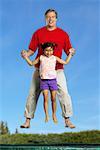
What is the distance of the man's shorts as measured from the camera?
13.2 ft

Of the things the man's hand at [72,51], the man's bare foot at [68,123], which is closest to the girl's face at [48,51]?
the man's hand at [72,51]

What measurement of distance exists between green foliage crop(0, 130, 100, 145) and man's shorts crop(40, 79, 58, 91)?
0.70m

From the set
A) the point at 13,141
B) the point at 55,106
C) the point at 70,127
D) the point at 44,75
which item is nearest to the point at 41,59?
the point at 44,75

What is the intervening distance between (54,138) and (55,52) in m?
1.04

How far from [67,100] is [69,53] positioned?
49 cm

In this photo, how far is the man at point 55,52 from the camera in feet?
13.4

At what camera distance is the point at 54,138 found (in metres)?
4.51

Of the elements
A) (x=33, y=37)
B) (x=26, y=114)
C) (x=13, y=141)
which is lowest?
(x=13, y=141)

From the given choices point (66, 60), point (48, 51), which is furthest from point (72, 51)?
point (48, 51)

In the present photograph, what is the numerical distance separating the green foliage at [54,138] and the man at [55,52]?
15.4 inches

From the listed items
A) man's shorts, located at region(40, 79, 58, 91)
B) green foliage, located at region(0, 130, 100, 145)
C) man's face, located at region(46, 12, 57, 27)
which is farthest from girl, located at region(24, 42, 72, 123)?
green foliage, located at region(0, 130, 100, 145)

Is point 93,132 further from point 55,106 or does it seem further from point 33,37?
point 33,37

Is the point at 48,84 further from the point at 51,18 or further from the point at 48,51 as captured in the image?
the point at 51,18

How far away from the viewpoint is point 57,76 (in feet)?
13.4
